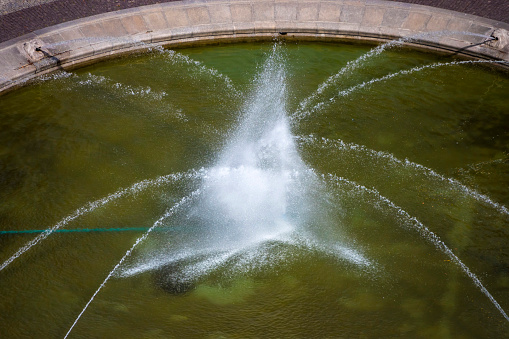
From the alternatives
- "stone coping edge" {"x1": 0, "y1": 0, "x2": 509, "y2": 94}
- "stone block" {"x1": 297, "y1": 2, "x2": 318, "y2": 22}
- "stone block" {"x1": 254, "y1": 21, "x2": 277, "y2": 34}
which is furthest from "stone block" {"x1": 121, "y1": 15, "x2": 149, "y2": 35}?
"stone block" {"x1": 297, "y1": 2, "x2": 318, "y2": 22}

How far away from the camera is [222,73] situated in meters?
14.2

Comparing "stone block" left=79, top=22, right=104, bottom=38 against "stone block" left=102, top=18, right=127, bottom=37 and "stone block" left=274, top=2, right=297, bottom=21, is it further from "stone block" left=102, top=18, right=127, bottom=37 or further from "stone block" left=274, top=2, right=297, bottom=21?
"stone block" left=274, top=2, right=297, bottom=21

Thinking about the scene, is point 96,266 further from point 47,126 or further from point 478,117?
point 478,117

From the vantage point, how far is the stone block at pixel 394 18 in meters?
15.1

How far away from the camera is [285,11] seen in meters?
15.6

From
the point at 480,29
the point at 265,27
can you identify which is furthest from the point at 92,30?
the point at 480,29

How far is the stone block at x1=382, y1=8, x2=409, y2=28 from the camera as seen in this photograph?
49.5 ft

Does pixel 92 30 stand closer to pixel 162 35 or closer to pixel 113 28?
pixel 113 28

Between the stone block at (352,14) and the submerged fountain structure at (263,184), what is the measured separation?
77 millimetres

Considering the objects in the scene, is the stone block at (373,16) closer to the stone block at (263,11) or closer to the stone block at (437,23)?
the stone block at (437,23)

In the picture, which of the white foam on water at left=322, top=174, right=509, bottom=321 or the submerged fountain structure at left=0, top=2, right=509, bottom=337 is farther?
the white foam on water at left=322, top=174, right=509, bottom=321

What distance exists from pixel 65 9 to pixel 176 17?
3.46 m

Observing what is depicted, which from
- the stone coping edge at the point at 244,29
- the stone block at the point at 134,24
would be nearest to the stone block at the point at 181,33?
the stone coping edge at the point at 244,29

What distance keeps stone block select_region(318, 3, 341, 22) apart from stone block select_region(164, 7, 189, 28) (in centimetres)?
407
